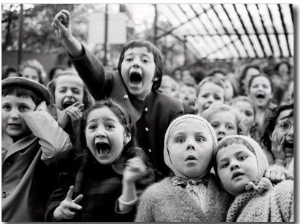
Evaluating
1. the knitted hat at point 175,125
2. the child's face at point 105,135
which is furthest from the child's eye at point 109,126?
the knitted hat at point 175,125

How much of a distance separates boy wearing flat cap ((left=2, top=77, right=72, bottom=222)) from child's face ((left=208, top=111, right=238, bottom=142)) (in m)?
0.64

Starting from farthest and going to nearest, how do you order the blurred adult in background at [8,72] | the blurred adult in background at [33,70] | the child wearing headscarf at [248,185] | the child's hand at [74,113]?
the blurred adult in background at [33,70] → the blurred adult in background at [8,72] → the child's hand at [74,113] → the child wearing headscarf at [248,185]

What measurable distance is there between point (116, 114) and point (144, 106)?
16cm

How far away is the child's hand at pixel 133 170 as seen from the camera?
1.95 m

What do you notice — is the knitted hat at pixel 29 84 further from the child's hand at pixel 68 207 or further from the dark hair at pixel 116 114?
the child's hand at pixel 68 207

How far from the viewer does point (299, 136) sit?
2.17 meters

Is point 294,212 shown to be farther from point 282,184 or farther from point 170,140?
point 170,140

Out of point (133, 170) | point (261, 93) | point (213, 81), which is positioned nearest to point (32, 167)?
point (133, 170)

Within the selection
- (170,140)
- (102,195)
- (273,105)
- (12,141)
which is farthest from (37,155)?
(273,105)

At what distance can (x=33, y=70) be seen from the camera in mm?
2500

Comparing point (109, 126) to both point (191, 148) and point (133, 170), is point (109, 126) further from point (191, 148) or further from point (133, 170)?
point (191, 148)

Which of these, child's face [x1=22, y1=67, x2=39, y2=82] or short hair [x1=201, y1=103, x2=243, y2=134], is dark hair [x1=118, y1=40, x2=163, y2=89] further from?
child's face [x1=22, y1=67, x2=39, y2=82]

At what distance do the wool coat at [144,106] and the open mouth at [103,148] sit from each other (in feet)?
0.51

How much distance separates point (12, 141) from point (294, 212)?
4.15 feet
